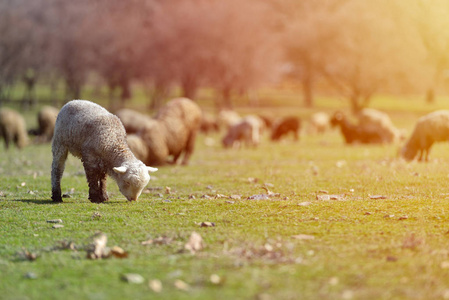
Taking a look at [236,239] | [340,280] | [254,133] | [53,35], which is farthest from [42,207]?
[53,35]

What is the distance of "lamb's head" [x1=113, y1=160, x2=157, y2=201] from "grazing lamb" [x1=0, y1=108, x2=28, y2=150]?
70.8ft

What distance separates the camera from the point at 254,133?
109 feet

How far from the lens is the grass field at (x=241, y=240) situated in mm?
A: 6133

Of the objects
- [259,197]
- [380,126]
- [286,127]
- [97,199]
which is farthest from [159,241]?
[286,127]

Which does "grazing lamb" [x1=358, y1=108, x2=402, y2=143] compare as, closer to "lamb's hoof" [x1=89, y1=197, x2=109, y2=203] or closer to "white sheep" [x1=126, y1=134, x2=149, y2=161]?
"white sheep" [x1=126, y1=134, x2=149, y2=161]

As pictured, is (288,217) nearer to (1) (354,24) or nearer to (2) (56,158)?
(2) (56,158)

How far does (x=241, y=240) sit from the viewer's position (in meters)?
8.04

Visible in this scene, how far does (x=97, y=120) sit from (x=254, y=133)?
21.9m

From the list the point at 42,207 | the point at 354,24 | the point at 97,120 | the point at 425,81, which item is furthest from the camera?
the point at 425,81

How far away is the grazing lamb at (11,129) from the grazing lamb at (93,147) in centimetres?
2039

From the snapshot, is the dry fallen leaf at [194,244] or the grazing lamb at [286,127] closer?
the dry fallen leaf at [194,244]

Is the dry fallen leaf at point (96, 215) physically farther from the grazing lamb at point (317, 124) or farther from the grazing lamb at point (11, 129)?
the grazing lamb at point (317, 124)

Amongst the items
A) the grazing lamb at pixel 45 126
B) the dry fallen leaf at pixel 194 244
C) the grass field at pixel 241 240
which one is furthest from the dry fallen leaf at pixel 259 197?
the grazing lamb at pixel 45 126

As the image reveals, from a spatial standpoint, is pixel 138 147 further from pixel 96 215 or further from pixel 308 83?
pixel 308 83
